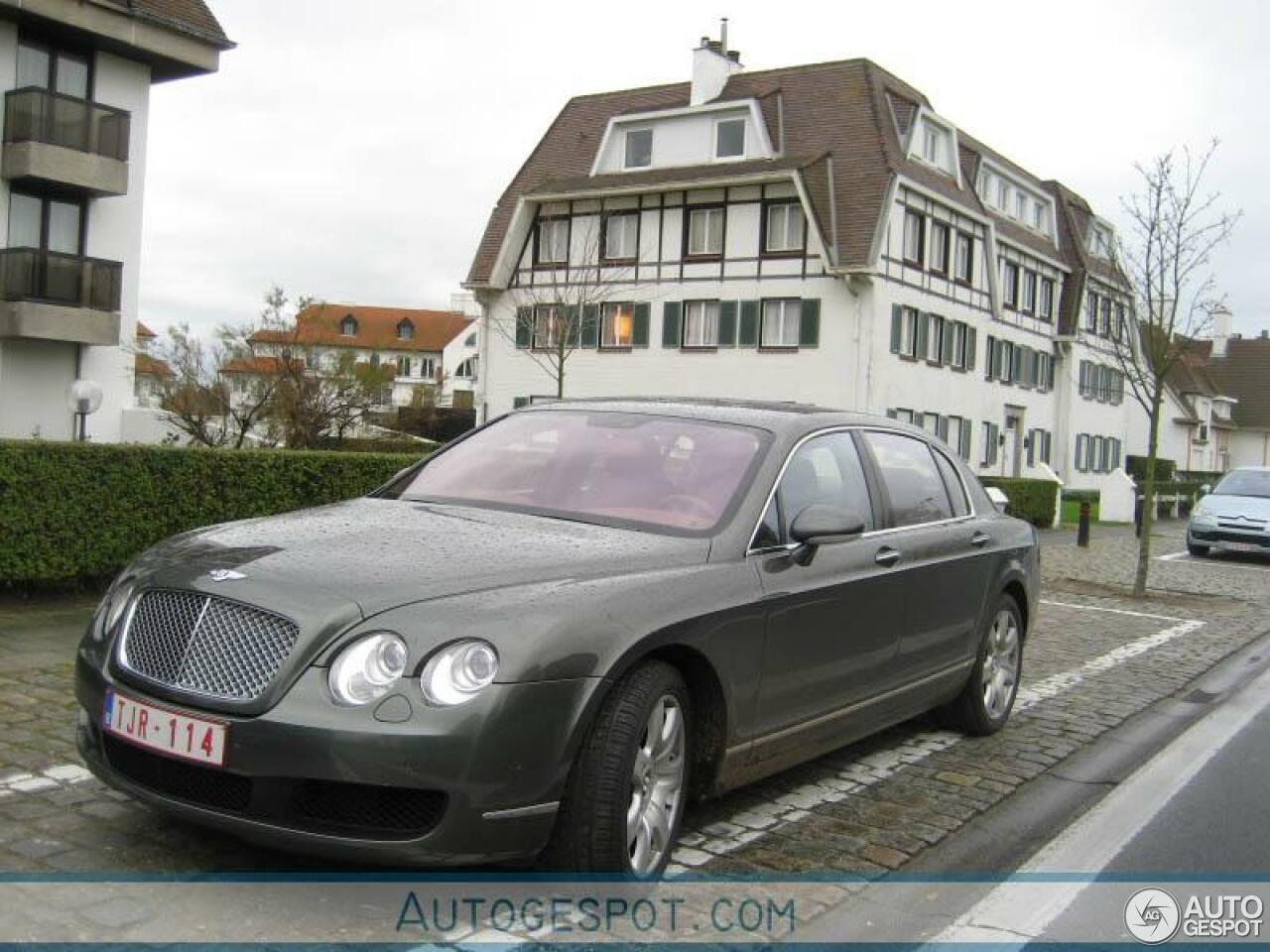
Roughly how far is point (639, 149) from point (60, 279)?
62.5 feet

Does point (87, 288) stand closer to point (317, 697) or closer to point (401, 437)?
point (401, 437)

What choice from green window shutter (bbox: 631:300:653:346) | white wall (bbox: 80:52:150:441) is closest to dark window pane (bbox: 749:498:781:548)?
white wall (bbox: 80:52:150:441)

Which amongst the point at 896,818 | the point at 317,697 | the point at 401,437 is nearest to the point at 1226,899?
the point at 896,818

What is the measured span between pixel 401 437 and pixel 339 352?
19.0 feet

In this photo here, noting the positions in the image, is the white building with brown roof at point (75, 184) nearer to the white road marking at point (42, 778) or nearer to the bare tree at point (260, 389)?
the bare tree at point (260, 389)

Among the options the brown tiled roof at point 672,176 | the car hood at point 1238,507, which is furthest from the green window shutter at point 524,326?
the car hood at point 1238,507

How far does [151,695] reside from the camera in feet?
12.3

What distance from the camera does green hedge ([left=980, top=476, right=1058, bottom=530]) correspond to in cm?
2753

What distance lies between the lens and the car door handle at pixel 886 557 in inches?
209

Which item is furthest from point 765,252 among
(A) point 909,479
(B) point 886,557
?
(B) point 886,557

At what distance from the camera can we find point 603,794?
3672 mm

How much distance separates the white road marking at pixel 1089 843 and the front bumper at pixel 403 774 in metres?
1.39

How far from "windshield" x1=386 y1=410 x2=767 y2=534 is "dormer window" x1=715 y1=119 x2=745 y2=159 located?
106ft

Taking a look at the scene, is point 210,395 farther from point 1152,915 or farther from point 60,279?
point 1152,915
